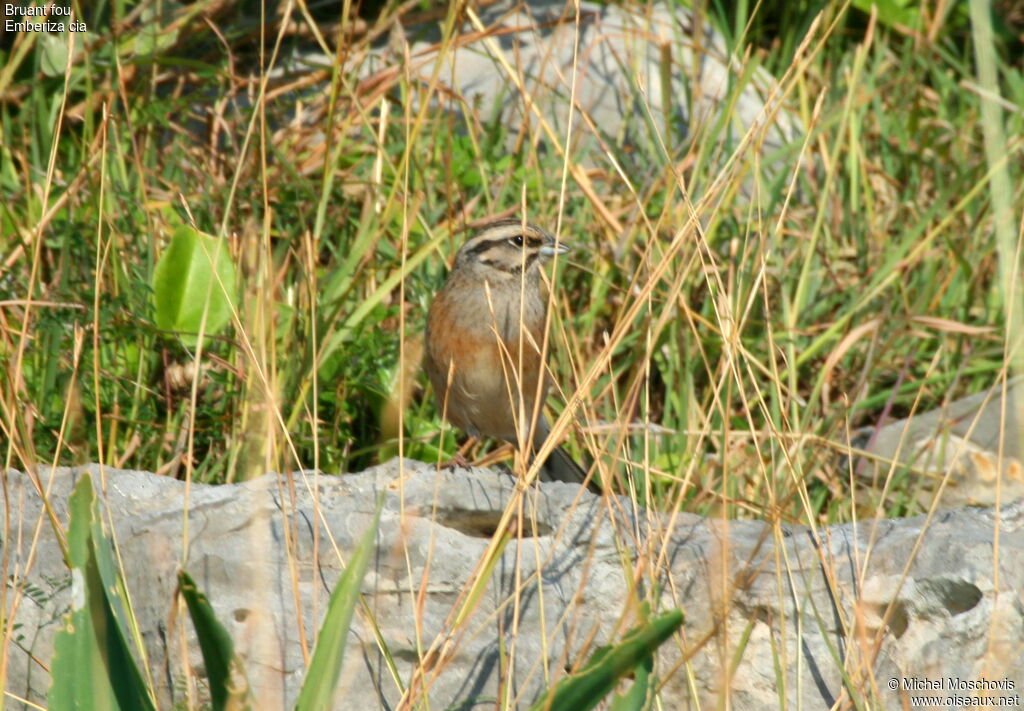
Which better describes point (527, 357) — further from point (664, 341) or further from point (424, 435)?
point (664, 341)

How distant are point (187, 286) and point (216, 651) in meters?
2.02

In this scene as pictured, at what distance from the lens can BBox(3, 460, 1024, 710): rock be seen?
8.34ft

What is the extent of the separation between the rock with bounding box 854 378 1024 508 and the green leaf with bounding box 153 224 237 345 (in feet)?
6.79

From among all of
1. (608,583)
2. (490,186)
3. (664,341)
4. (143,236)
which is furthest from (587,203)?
Result: (608,583)

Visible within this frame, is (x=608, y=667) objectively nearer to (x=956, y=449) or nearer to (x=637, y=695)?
(x=637, y=695)

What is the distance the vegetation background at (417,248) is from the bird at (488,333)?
0.11 metres

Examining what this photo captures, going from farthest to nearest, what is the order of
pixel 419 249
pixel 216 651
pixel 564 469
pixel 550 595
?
1. pixel 419 249
2. pixel 564 469
3. pixel 550 595
4. pixel 216 651

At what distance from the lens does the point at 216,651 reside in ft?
6.41

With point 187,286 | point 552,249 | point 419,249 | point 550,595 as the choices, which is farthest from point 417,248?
point 550,595

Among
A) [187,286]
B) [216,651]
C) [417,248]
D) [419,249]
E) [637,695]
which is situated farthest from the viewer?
[417,248]

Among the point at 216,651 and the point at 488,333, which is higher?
the point at 488,333

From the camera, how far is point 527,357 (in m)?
4.02

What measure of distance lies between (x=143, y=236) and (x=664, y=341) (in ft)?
6.02

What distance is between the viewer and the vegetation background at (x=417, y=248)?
3.63 meters
